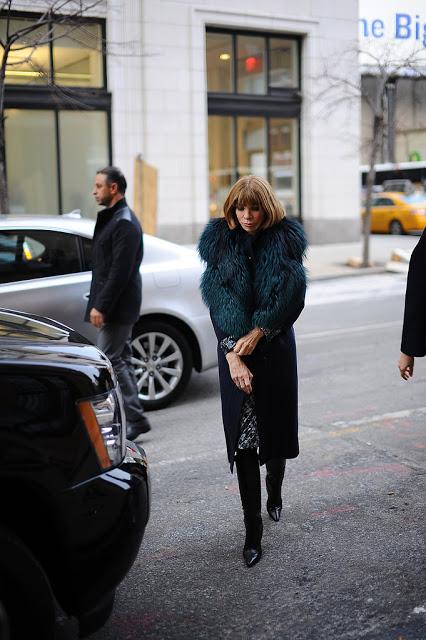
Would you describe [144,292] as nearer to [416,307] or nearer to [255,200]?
[255,200]

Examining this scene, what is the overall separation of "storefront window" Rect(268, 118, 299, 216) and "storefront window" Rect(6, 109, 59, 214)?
21.1 feet

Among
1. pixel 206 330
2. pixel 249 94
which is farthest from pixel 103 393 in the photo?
pixel 249 94

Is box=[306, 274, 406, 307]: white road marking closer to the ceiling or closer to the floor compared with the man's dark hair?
closer to the floor

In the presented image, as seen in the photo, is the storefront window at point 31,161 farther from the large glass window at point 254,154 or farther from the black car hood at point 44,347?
the black car hood at point 44,347

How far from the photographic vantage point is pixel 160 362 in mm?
6957

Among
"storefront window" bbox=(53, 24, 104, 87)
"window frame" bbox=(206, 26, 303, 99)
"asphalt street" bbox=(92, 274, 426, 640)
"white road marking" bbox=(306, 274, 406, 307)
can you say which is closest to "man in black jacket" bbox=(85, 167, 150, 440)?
"asphalt street" bbox=(92, 274, 426, 640)

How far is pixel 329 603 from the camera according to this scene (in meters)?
3.49

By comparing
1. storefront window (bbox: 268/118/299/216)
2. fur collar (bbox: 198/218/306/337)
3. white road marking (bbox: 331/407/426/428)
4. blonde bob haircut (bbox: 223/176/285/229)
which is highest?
storefront window (bbox: 268/118/299/216)

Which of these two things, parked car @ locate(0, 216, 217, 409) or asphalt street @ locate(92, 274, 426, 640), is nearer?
asphalt street @ locate(92, 274, 426, 640)

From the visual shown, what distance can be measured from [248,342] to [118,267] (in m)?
2.12

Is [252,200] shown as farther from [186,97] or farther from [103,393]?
[186,97]

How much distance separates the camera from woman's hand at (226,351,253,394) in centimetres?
383

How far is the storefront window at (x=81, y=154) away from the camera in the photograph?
20.6m

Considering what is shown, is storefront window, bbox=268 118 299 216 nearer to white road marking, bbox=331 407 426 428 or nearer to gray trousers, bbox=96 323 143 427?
white road marking, bbox=331 407 426 428
